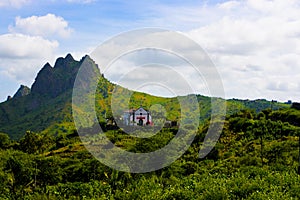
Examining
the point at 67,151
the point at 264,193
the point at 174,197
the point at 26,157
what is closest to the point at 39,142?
the point at 67,151

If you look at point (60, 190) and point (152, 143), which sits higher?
point (152, 143)

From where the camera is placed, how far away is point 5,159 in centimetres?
6912

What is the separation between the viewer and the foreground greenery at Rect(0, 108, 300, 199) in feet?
129

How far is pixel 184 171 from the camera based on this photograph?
221 ft

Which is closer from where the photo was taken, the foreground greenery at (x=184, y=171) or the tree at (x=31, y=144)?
the foreground greenery at (x=184, y=171)

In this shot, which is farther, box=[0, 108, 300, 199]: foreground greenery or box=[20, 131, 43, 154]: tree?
box=[20, 131, 43, 154]: tree

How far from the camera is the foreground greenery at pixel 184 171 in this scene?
39284 mm

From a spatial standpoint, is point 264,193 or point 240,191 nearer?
point 264,193

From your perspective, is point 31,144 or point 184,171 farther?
point 31,144

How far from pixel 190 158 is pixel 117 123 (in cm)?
5371

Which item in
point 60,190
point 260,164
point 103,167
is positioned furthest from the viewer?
point 103,167

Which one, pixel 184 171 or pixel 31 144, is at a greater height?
pixel 31 144

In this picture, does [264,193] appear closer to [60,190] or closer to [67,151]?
[60,190]

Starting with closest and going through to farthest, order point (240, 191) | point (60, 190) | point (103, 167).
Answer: point (240, 191)
point (60, 190)
point (103, 167)
